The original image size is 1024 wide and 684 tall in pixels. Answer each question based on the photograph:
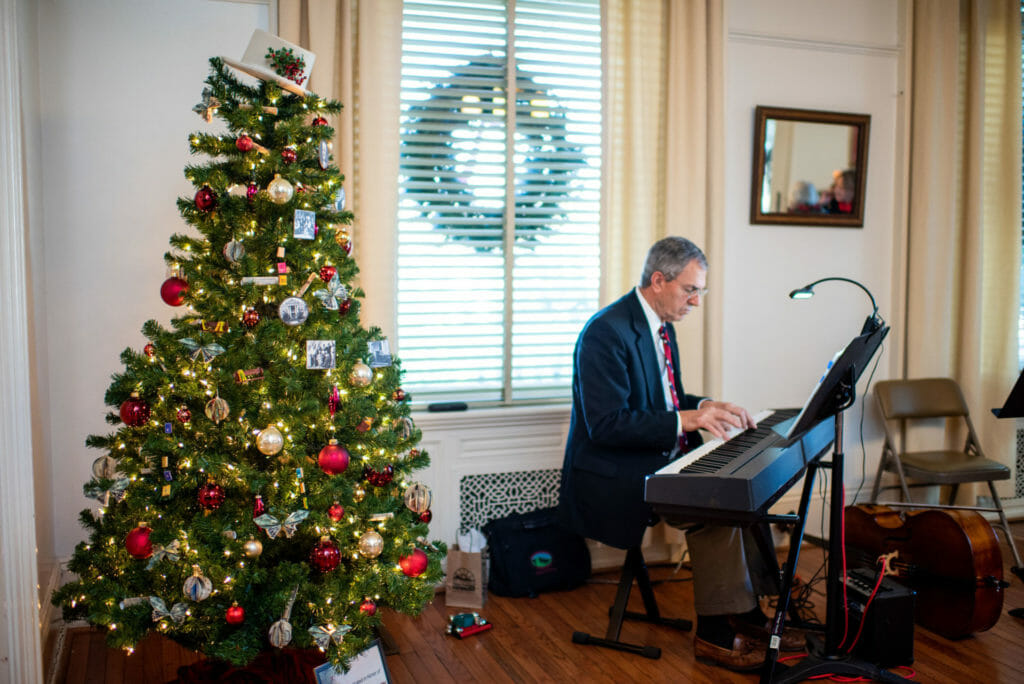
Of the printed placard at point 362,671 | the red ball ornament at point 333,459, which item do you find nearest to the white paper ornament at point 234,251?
the red ball ornament at point 333,459

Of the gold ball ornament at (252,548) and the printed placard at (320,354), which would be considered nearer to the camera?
the gold ball ornament at (252,548)

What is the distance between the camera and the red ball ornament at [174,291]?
8.11ft

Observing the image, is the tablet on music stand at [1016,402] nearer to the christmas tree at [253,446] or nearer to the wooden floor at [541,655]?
the wooden floor at [541,655]

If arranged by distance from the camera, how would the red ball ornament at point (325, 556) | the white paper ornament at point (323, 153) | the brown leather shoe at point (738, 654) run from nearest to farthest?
the red ball ornament at point (325, 556) < the white paper ornament at point (323, 153) < the brown leather shoe at point (738, 654)

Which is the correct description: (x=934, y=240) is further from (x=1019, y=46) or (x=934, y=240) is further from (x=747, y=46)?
(x=747, y=46)

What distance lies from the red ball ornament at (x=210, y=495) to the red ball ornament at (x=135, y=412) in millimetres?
275

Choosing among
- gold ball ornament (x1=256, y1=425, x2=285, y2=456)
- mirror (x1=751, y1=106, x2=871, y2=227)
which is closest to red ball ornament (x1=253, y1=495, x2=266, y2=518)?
gold ball ornament (x1=256, y1=425, x2=285, y2=456)

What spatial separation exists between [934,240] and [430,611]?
10.6 feet

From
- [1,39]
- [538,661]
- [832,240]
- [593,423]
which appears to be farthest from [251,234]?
[832,240]

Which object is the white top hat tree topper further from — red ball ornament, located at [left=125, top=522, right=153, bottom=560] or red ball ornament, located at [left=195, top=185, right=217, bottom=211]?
red ball ornament, located at [left=125, top=522, right=153, bottom=560]

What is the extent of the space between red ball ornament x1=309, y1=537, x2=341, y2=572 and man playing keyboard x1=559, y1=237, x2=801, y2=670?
1.01 metres

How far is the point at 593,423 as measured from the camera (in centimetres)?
292

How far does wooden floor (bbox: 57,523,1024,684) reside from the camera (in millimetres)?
2797

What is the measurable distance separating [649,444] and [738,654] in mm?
798
